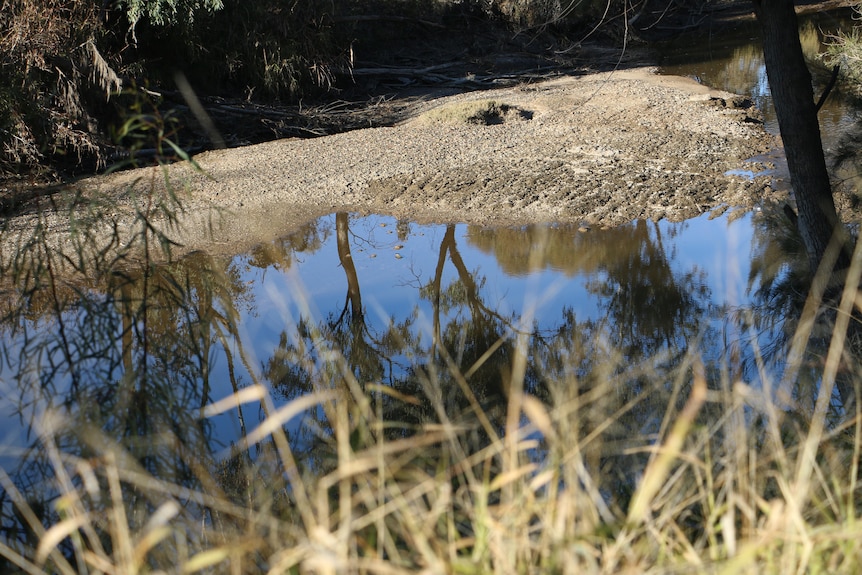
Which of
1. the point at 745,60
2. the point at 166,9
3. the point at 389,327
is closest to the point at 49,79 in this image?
the point at 166,9

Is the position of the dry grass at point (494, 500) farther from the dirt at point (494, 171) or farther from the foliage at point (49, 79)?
the foliage at point (49, 79)

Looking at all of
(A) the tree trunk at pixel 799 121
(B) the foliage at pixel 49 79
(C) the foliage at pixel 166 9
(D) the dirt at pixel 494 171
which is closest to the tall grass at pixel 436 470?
(A) the tree trunk at pixel 799 121

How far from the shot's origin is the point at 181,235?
7395mm

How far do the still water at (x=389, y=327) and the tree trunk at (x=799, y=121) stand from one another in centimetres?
50

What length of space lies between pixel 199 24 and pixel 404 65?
189 inches

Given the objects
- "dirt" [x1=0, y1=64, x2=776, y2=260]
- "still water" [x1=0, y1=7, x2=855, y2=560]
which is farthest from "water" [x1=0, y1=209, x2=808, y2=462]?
"dirt" [x1=0, y1=64, x2=776, y2=260]

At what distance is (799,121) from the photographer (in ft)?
16.5

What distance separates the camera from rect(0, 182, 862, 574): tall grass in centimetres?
181

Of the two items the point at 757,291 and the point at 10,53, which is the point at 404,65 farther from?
the point at 757,291

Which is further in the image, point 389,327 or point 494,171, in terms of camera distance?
point 494,171

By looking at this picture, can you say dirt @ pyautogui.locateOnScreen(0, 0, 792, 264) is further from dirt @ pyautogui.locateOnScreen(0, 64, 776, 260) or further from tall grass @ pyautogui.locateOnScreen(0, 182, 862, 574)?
tall grass @ pyautogui.locateOnScreen(0, 182, 862, 574)

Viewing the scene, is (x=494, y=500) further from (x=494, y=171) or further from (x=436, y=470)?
(x=494, y=171)

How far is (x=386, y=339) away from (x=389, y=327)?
16cm

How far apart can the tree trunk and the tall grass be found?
56 cm
